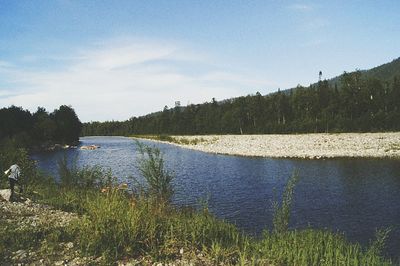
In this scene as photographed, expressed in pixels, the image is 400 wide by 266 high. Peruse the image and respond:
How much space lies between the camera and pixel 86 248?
34.9 ft

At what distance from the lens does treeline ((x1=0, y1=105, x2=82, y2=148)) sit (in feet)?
326

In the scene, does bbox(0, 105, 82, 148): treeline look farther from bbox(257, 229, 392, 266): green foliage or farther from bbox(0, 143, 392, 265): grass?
bbox(257, 229, 392, 266): green foliage

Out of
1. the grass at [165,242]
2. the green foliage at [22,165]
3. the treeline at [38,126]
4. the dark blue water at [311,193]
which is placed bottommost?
the dark blue water at [311,193]

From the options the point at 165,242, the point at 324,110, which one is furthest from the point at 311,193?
the point at 324,110

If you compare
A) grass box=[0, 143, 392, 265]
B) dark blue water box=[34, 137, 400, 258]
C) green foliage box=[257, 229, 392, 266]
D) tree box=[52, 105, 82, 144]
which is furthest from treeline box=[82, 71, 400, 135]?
grass box=[0, 143, 392, 265]

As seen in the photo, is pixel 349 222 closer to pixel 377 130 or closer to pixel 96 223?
pixel 96 223

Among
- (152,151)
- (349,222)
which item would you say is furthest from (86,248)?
(349,222)

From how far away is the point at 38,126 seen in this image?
10956cm

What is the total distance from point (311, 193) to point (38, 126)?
101m

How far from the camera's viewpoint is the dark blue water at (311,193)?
63.7ft

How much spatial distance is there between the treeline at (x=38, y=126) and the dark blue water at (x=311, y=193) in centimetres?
6758

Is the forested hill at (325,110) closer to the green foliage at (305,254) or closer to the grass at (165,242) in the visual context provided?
the green foliage at (305,254)

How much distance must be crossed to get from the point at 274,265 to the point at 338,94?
105 meters

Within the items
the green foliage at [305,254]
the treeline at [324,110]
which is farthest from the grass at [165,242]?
the treeline at [324,110]
